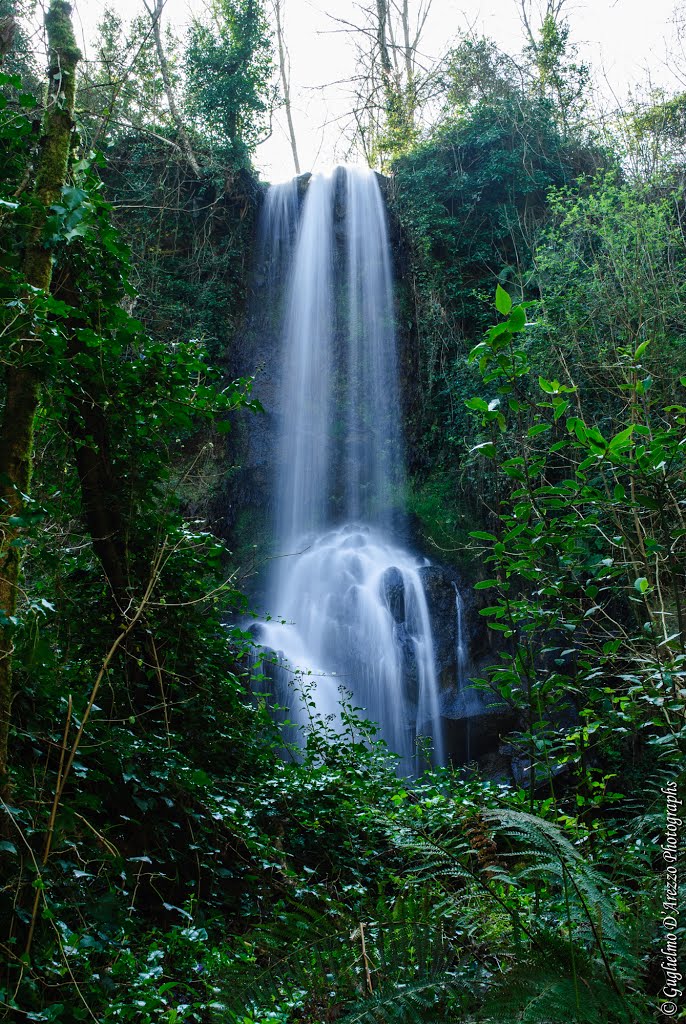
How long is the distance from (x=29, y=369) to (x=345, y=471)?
1161 cm

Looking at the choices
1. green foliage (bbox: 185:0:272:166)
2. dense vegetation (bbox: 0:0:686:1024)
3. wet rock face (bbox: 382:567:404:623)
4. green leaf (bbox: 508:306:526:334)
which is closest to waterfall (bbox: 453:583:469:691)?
wet rock face (bbox: 382:567:404:623)

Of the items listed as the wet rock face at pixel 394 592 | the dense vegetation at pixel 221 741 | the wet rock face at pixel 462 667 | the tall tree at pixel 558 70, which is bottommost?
the dense vegetation at pixel 221 741

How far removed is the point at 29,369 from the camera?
8.23 feet

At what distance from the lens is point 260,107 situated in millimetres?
14812

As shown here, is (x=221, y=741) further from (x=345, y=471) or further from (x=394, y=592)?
(x=345, y=471)

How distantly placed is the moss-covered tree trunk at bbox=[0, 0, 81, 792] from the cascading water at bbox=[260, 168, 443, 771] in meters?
8.03

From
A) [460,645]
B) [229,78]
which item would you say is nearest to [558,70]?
[229,78]

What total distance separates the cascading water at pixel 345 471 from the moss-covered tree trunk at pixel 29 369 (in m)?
8.03

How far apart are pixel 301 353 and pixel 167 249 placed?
140 inches

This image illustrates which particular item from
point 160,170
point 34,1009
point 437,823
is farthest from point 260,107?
point 34,1009

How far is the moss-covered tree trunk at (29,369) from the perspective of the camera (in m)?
2.15

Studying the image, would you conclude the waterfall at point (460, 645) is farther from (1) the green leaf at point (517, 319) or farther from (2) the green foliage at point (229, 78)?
(2) the green foliage at point (229, 78)

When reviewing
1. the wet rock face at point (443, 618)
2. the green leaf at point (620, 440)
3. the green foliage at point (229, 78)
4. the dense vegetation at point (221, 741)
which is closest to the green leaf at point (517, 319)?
the dense vegetation at point (221, 741)

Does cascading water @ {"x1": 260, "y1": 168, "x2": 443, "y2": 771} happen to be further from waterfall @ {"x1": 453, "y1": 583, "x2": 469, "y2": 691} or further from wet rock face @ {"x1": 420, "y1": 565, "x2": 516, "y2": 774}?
waterfall @ {"x1": 453, "y1": 583, "x2": 469, "y2": 691}
